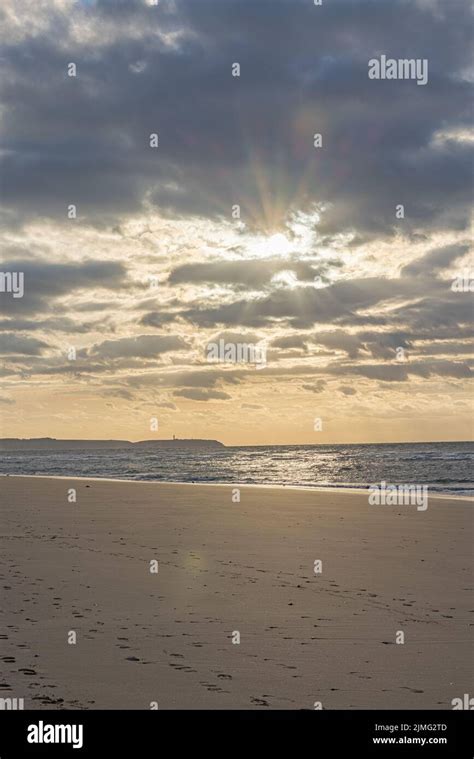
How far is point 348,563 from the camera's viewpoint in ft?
54.4

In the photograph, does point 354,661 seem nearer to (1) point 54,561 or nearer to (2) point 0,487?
(1) point 54,561

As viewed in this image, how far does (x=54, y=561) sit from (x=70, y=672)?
306 inches

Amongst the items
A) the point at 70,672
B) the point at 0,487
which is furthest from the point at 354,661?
the point at 0,487

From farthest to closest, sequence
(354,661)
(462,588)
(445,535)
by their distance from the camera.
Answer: (445,535) < (462,588) < (354,661)

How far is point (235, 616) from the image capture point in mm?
11633

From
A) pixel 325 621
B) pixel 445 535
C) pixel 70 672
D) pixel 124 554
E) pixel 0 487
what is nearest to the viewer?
pixel 70 672

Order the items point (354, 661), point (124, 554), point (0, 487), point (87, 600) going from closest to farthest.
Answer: point (354, 661) < point (87, 600) < point (124, 554) < point (0, 487)

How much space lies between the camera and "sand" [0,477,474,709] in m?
8.45

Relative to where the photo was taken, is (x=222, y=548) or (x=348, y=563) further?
(x=222, y=548)

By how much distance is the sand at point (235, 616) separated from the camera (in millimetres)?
8453

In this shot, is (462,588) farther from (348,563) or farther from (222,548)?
(222,548)

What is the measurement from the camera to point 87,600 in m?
12.6
